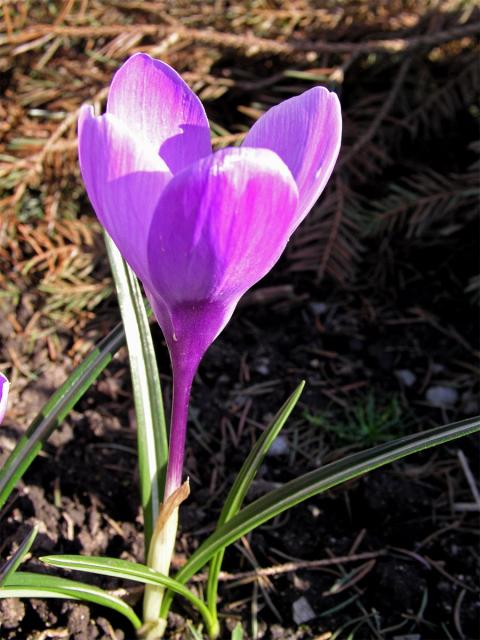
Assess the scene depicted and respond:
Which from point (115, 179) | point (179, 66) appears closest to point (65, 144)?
point (179, 66)

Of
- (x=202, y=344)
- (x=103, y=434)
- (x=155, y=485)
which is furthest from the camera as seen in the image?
(x=103, y=434)

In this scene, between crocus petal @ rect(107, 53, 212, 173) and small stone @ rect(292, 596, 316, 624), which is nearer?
crocus petal @ rect(107, 53, 212, 173)

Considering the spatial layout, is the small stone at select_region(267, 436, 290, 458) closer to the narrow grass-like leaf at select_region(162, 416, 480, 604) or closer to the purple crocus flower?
the narrow grass-like leaf at select_region(162, 416, 480, 604)

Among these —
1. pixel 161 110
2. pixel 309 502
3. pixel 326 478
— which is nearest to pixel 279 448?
pixel 309 502

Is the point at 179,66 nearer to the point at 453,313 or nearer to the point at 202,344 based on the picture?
the point at 453,313

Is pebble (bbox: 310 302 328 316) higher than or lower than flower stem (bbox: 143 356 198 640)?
lower

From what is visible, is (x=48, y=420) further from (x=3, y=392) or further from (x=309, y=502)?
(x=309, y=502)

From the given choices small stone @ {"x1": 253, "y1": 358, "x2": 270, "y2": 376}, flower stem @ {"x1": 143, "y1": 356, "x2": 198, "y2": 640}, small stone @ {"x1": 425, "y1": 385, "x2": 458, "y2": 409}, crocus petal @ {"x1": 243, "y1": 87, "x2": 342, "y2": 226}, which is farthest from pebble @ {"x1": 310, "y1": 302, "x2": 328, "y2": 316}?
crocus petal @ {"x1": 243, "y1": 87, "x2": 342, "y2": 226}
